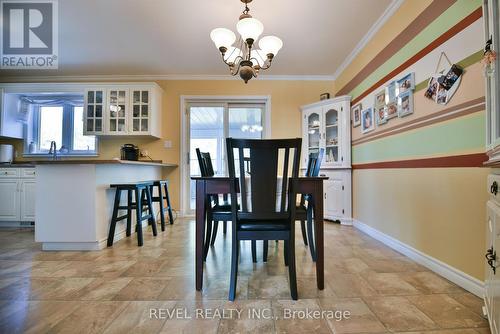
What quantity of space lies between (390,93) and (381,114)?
257 millimetres

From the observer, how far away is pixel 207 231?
80.3 inches

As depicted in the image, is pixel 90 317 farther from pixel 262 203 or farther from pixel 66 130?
pixel 66 130

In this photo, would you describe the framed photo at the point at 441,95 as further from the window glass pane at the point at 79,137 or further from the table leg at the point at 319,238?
the window glass pane at the point at 79,137

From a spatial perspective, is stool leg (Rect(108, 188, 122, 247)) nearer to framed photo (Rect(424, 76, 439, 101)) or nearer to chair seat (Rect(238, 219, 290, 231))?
chair seat (Rect(238, 219, 290, 231))

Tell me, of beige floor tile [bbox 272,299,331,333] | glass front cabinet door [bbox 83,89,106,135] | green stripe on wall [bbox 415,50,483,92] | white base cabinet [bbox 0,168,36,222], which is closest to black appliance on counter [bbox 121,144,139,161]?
glass front cabinet door [bbox 83,89,106,135]

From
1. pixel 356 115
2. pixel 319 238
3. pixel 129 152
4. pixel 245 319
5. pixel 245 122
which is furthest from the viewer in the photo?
pixel 245 122

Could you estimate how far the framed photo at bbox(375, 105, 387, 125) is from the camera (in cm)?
252

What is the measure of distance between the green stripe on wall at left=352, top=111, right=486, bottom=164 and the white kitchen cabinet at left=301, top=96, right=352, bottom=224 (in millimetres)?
726

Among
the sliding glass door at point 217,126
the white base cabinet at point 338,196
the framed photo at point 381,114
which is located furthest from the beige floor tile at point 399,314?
the sliding glass door at point 217,126

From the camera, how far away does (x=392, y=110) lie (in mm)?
2371

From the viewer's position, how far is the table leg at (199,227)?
1523mm

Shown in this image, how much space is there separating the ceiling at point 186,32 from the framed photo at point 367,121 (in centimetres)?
95

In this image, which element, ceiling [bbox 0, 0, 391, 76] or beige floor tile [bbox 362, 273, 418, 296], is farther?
ceiling [bbox 0, 0, 391, 76]

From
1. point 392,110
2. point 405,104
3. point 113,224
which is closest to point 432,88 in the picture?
point 405,104
